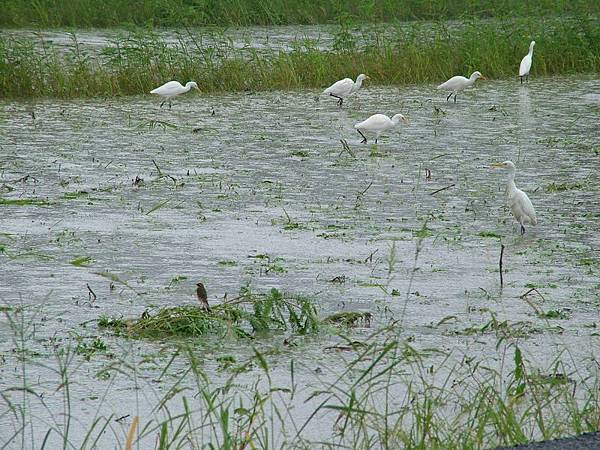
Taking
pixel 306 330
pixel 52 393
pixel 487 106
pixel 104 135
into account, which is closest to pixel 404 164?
pixel 104 135

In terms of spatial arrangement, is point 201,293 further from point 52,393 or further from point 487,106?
point 487,106

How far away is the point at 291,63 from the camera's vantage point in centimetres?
1325

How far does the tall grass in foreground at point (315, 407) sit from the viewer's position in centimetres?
331

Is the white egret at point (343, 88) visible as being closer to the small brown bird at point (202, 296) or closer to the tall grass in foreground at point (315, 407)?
the small brown bird at point (202, 296)

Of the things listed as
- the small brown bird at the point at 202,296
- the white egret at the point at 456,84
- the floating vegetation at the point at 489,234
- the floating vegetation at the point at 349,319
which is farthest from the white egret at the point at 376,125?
the small brown bird at the point at 202,296

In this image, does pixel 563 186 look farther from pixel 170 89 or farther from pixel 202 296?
pixel 170 89

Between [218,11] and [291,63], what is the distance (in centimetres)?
624

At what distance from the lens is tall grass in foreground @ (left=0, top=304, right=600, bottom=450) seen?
331 cm

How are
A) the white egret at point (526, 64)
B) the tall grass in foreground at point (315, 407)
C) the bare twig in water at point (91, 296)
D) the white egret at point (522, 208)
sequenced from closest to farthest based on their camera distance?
1. the tall grass in foreground at point (315, 407)
2. the bare twig in water at point (91, 296)
3. the white egret at point (522, 208)
4. the white egret at point (526, 64)

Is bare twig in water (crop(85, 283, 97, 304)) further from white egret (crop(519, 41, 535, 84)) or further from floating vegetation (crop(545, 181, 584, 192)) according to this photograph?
white egret (crop(519, 41, 535, 84))

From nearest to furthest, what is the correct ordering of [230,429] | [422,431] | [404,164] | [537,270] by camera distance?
1. [422,431]
2. [230,429]
3. [537,270]
4. [404,164]

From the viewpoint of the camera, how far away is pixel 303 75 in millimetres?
13414

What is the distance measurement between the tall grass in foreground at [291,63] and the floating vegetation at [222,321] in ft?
25.4

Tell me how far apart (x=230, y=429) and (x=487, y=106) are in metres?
9.11
